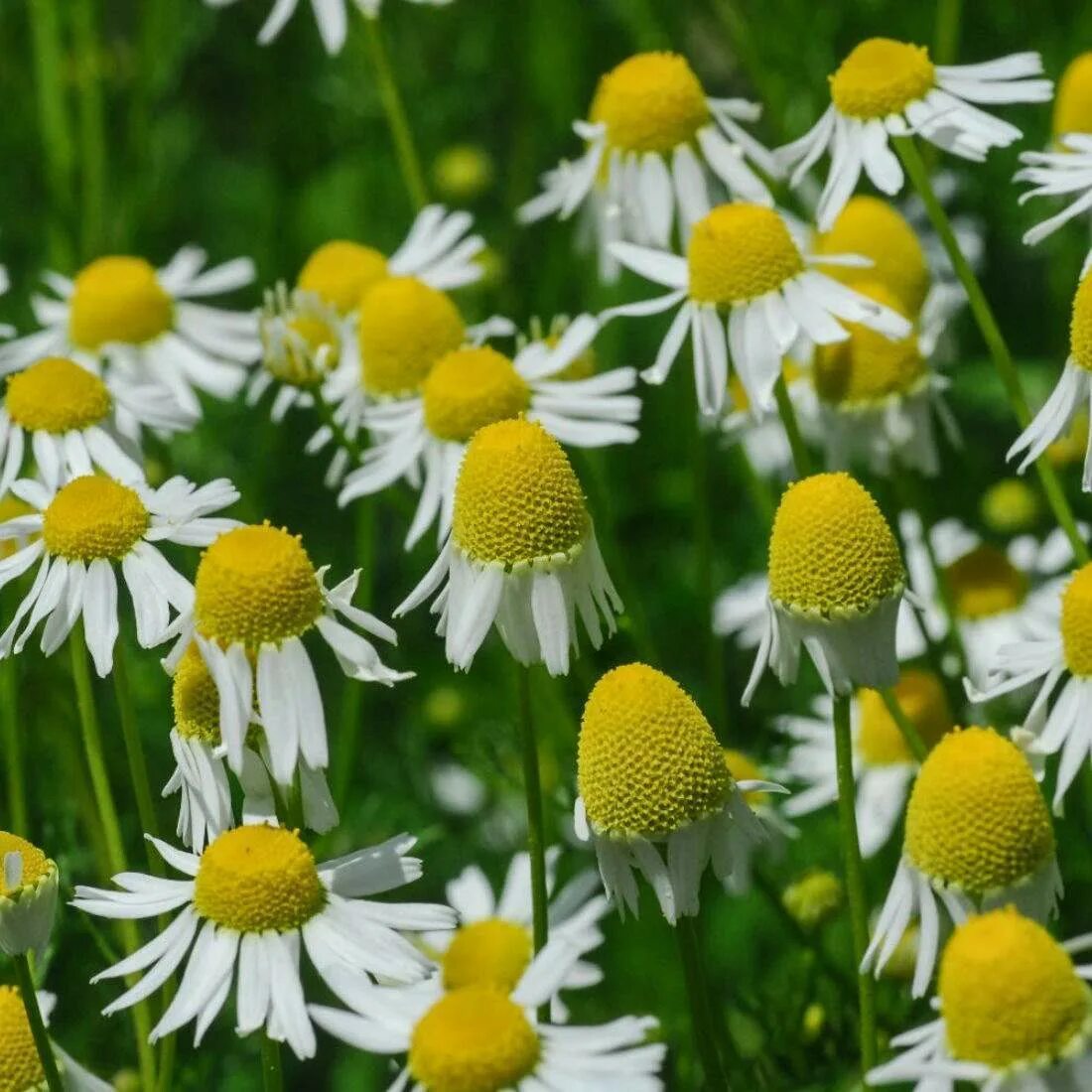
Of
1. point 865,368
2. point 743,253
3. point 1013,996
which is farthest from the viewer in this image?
point 865,368

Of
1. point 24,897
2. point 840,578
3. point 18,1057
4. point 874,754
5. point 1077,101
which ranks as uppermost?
point 1077,101

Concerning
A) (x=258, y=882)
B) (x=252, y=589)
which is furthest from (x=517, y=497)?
(x=258, y=882)

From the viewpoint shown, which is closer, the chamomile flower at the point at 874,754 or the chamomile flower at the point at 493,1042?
the chamomile flower at the point at 493,1042

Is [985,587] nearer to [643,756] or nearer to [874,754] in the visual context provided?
[874,754]

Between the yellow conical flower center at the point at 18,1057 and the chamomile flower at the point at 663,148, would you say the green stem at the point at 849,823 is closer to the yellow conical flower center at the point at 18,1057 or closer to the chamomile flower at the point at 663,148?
the yellow conical flower center at the point at 18,1057

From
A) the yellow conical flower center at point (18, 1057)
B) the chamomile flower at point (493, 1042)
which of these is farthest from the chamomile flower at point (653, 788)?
the yellow conical flower center at point (18, 1057)

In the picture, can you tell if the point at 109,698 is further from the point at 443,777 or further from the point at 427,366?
the point at 427,366
